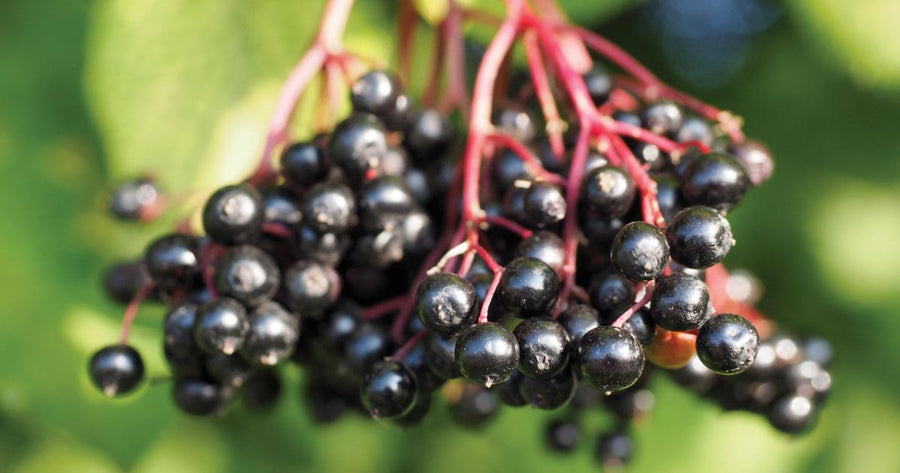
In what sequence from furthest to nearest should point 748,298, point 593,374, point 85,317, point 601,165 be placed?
1. point 85,317
2. point 748,298
3. point 601,165
4. point 593,374

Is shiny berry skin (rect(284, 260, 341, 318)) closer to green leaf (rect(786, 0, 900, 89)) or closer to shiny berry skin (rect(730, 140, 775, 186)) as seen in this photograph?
shiny berry skin (rect(730, 140, 775, 186))

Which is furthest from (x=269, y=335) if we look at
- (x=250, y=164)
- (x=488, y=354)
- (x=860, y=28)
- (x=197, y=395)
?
(x=860, y=28)

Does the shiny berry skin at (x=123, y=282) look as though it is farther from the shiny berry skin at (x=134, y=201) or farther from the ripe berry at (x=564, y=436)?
the ripe berry at (x=564, y=436)

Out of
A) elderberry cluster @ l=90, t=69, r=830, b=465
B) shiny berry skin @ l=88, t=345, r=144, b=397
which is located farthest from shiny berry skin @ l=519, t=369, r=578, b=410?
shiny berry skin @ l=88, t=345, r=144, b=397

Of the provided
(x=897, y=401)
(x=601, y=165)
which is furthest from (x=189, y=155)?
(x=897, y=401)

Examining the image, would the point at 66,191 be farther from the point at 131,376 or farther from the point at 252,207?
the point at 252,207

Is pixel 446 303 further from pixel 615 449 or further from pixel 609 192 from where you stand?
pixel 615 449
